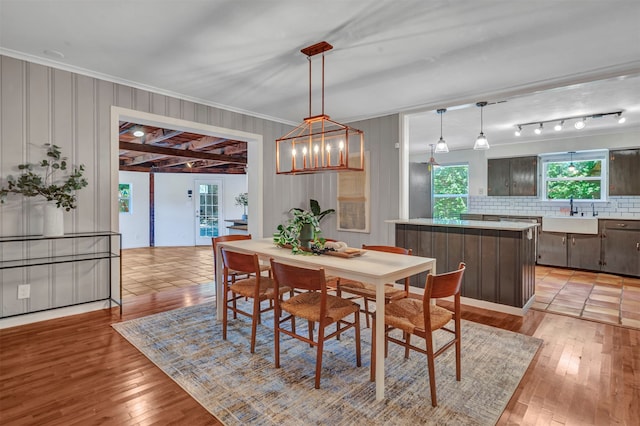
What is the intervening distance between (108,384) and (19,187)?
2.04 metres

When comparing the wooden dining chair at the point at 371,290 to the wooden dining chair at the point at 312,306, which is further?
the wooden dining chair at the point at 371,290

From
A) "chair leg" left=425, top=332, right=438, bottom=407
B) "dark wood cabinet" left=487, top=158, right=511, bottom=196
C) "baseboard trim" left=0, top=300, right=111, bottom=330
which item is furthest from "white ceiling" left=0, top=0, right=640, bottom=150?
"dark wood cabinet" left=487, top=158, right=511, bottom=196

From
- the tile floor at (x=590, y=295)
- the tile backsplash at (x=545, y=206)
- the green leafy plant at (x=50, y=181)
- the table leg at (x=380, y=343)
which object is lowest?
the tile floor at (x=590, y=295)

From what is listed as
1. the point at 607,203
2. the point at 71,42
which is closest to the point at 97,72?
the point at 71,42

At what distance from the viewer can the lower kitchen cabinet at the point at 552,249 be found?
603cm

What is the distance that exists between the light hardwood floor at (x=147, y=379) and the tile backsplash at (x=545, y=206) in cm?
374

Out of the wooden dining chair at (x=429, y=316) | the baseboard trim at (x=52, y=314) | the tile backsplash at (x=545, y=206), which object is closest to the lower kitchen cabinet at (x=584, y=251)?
the tile backsplash at (x=545, y=206)

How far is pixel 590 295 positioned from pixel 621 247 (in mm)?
1815

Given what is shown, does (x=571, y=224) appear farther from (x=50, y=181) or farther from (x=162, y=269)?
(x=50, y=181)

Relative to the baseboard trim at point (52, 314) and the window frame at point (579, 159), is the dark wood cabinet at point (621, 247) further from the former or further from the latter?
the baseboard trim at point (52, 314)

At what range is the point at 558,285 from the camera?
4906 mm

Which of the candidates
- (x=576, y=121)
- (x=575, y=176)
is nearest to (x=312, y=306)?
(x=576, y=121)

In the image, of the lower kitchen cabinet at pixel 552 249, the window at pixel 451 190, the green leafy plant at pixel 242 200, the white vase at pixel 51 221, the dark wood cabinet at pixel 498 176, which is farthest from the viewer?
the green leafy plant at pixel 242 200

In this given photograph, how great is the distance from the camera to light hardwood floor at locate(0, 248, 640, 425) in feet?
6.33
